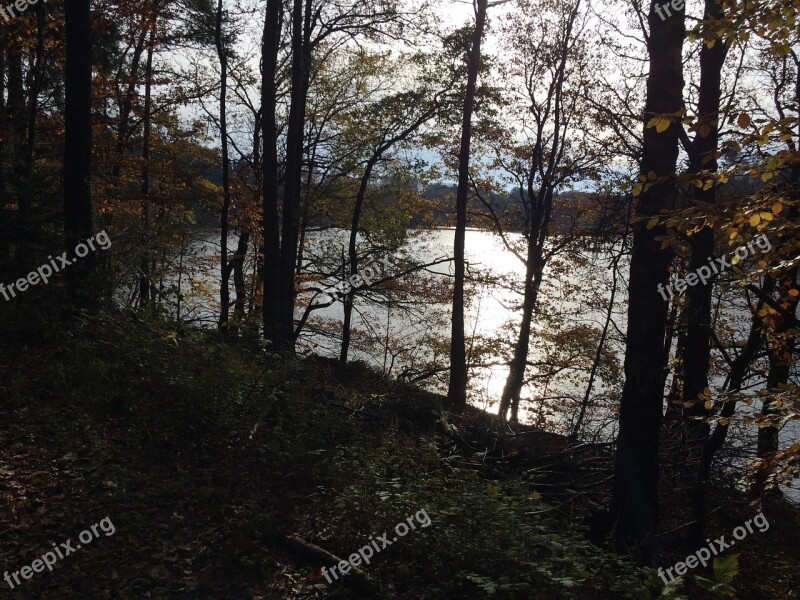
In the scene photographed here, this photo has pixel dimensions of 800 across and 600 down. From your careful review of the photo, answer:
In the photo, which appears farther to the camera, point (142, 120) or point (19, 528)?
point (142, 120)

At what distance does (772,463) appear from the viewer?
4.96m

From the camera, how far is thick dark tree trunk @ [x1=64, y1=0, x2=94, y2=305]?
8.23 m

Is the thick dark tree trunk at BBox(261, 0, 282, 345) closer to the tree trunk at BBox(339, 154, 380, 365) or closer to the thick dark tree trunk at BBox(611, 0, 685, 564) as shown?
the tree trunk at BBox(339, 154, 380, 365)

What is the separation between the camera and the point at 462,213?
1442cm

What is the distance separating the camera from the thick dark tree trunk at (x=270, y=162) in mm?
12281

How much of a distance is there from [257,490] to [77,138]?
6.31m

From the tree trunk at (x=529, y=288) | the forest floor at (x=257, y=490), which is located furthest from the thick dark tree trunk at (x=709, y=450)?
the tree trunk at (x=529, y=288)

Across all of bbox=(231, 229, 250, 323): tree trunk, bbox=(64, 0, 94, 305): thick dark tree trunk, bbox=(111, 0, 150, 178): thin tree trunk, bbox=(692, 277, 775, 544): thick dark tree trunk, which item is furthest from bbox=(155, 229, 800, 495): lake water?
bbox=(692, 277, 775, 544): thick dark tree trunk

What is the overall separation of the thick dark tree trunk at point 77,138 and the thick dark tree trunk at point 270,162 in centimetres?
420

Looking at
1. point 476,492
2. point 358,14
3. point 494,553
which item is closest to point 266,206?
point 358,14

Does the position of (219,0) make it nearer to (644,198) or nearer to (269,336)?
(269,336)

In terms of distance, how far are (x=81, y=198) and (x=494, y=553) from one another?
7.95 m

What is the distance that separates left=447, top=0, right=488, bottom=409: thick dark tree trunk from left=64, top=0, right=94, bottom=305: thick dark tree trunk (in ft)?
27.7

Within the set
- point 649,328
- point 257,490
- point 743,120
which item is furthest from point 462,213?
point 743,120
